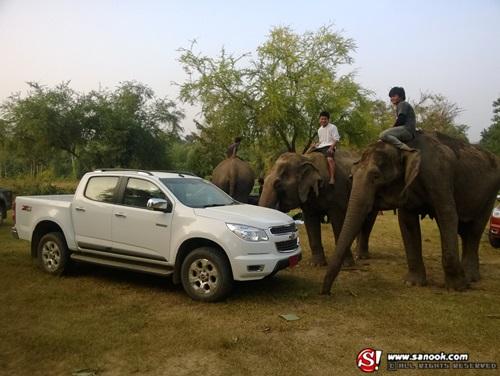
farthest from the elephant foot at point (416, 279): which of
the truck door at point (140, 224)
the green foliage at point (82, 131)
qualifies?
the green foliage at point (82, 131)

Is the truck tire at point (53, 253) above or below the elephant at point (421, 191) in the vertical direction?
below

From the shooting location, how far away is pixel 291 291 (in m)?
7.69

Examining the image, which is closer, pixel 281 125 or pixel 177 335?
pixel 177 335

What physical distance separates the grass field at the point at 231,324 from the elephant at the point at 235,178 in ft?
19.3

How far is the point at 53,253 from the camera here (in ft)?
28.0

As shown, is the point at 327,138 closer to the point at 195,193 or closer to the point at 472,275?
the point at 195,193

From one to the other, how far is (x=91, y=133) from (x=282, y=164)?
964 inches

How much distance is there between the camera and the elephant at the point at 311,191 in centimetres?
964

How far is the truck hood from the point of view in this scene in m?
6.88

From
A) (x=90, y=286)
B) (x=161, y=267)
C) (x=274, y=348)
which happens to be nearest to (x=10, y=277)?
(x=90, y=286)

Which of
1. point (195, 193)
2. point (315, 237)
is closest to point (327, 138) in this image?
point (315, 237)

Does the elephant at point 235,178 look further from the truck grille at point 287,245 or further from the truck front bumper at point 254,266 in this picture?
the truck front bumper at point 254,266

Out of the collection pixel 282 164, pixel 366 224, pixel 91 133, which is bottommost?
pixel 366 224

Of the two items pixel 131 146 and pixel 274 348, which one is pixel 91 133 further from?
pixel 274 348
